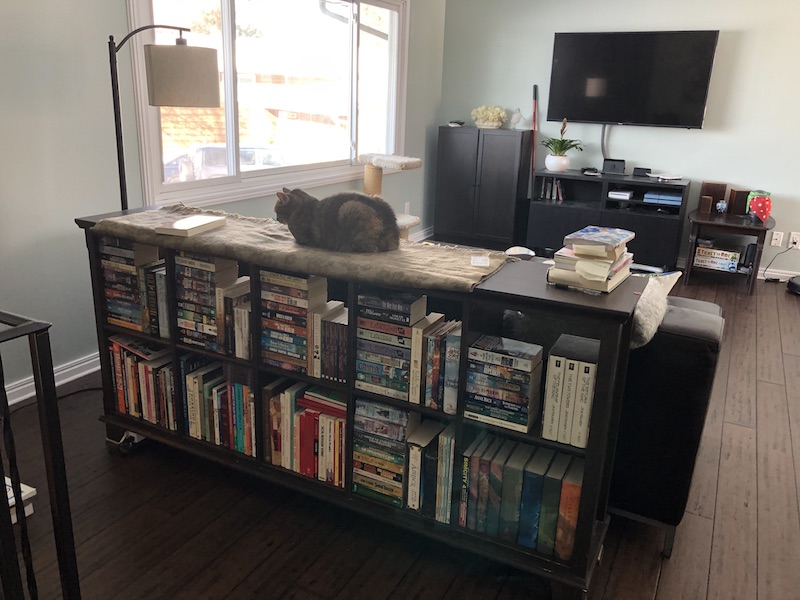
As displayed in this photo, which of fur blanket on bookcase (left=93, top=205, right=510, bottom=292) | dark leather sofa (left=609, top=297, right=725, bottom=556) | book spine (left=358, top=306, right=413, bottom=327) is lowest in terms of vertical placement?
dark leather sofa (left=609, top=297, right=725, bottom=556)

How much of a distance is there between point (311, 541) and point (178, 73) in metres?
1.70

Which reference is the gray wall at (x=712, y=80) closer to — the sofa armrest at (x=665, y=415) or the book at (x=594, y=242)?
the sofa armrest at (x=665, y=415)

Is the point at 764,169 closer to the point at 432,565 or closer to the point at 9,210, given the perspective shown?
the point at 432,565

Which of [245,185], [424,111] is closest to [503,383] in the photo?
[245,185]

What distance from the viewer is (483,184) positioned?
550 cm

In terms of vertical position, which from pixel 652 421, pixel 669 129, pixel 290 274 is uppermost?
pixel 669 129

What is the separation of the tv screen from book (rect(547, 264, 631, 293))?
12.7ft

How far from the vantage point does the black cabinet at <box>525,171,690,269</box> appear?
4.84 meters

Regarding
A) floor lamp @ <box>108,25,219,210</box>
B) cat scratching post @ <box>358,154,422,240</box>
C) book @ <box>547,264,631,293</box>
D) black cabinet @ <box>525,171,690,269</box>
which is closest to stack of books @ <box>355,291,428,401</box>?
book @ <box>547,264,631,293</box>

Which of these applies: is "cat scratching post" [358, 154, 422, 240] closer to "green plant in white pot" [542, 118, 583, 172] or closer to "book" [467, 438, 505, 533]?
"green plant in white pot" [542, 118, 583, 172]

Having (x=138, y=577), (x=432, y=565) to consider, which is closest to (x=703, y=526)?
(x=432, y=565)

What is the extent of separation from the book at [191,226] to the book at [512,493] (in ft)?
3.81

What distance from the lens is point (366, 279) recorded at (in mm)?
1728

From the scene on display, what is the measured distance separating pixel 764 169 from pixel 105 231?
468cm
